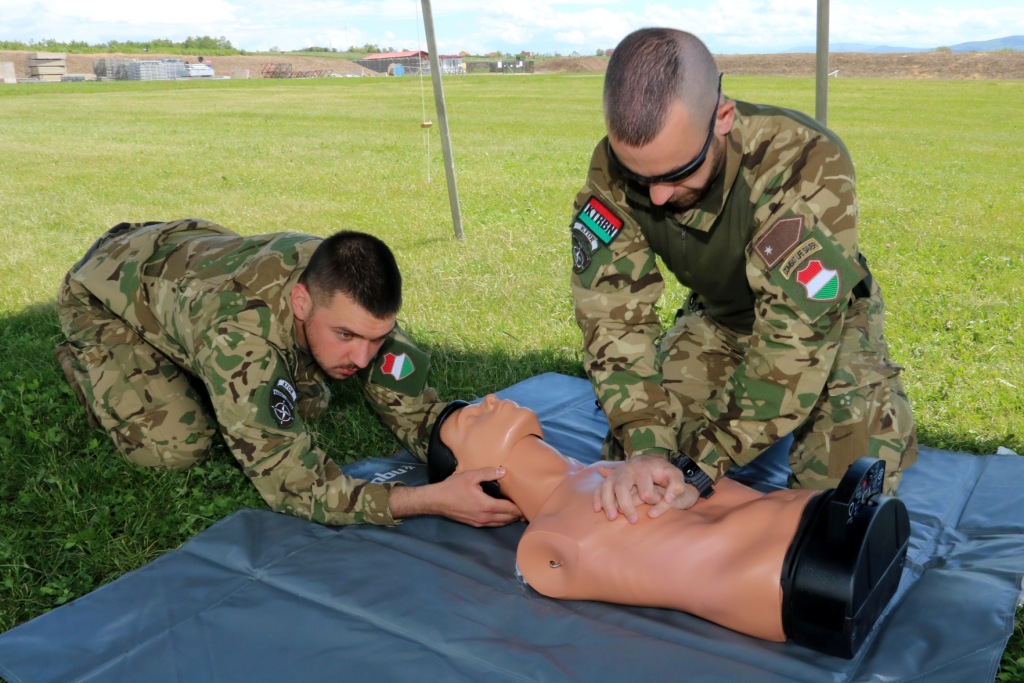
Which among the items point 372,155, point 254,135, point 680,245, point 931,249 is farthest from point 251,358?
point 254,135

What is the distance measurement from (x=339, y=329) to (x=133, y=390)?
137 centimetres

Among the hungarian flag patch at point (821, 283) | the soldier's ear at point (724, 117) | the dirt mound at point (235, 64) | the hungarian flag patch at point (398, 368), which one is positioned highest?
the dirt mound at point (235, 64)

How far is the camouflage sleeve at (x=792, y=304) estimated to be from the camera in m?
2.71

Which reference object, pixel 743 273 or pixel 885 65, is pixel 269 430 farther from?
pixel 885 65

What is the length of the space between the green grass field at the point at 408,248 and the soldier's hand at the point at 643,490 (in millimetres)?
991

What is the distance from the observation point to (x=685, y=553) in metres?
2.57

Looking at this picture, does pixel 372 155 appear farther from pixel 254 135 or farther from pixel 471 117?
pixel 471 117

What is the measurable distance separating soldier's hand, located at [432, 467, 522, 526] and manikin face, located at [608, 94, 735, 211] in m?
1.10

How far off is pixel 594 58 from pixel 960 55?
2719 centimetres

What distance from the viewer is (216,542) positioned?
125 inches

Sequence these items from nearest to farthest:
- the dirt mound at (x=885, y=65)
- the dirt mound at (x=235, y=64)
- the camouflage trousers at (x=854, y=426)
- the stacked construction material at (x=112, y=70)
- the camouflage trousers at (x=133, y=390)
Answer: the camouflage trousers at (x=854, y=426)
the camouflage trousers at (x=133, y=390)
the dirt mound at (x=885, y=65)
the stacked construction material at (x=112, y=70)
the dirt mound at (x=235, y=64)

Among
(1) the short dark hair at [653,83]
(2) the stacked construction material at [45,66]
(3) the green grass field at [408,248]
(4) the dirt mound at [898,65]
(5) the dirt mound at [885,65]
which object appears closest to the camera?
(1) the short dark hair at [653,83]

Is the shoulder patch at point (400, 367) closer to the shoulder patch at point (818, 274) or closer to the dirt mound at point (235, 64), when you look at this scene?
the shoulder patch at point (818, 274)

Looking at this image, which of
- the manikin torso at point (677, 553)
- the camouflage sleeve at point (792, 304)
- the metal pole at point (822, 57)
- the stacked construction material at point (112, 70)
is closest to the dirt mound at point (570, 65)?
the stacked construction material at point (112, 70)
